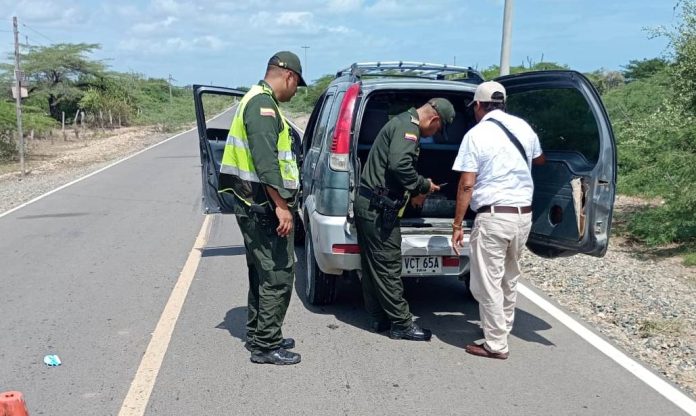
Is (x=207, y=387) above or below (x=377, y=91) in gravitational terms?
below

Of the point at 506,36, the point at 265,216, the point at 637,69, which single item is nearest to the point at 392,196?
the point at 265,216

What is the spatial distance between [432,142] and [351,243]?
1753 mm

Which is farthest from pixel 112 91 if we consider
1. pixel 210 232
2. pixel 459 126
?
pixel 459 126

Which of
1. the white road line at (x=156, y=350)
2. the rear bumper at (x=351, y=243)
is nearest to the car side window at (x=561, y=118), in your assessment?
the rear bumper at (x=351, y=243)

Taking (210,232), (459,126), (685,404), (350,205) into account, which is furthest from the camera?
(210,232)

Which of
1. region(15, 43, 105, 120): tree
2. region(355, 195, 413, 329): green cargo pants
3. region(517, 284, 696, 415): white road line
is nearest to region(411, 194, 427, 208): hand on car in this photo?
region(355, 195, 413, 329): green cargo pants

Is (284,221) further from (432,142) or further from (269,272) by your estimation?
(432,142)

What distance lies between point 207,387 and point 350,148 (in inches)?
80.5

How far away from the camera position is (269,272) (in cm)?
472

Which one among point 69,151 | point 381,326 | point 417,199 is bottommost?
point 69,151

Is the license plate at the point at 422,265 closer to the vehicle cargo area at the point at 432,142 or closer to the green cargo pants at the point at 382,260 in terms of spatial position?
the green cargo pants at the point at 382,260

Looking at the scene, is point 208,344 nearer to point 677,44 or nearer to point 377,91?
point 377,91

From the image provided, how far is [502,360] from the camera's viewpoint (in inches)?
193

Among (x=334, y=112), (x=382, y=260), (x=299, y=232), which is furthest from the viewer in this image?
(x=299, y=232)
